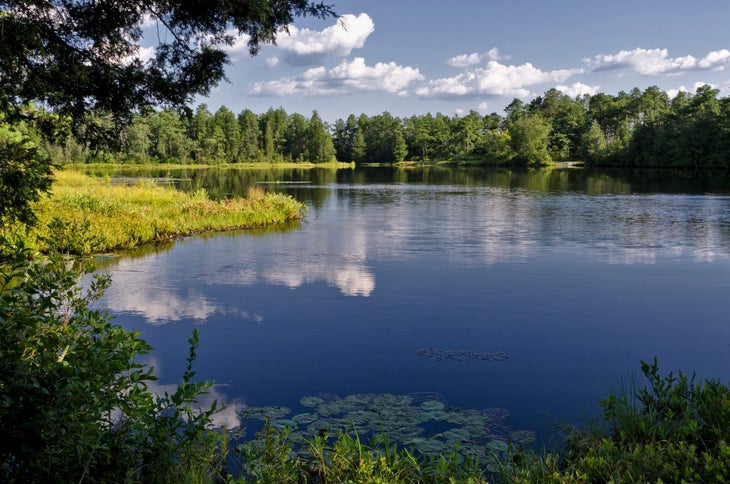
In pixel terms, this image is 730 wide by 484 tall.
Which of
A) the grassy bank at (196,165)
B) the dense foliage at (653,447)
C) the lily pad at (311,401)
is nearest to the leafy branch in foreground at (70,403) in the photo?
the lily pad at (311,401)

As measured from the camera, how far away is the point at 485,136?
152m

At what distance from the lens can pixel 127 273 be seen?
18469 millimetres

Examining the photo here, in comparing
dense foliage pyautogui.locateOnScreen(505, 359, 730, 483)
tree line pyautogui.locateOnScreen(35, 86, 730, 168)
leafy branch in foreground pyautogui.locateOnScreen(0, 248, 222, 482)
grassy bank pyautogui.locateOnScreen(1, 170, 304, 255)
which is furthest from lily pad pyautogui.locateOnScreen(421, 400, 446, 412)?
tree line pyautogui.locateOnScreen(35, 86, 730, 168)

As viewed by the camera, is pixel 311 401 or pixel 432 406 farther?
pixel 311 401

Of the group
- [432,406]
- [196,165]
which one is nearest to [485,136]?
[196,165]

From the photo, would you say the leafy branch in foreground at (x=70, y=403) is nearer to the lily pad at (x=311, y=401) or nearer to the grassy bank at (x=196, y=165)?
the lily pad at (x=311, y=401)

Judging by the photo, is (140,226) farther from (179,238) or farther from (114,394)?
(114,394)

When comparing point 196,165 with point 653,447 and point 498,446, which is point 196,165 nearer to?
point 498,446

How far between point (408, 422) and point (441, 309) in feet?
21.1

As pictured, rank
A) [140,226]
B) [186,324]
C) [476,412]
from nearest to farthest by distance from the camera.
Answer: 1. [476,412]
2. [186,324]
3. [140,226]

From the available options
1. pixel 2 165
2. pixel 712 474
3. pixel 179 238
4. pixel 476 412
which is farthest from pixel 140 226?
pixel 712 474

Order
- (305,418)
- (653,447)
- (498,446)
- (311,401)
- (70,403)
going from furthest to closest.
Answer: (311,401)
(305,418)
(498,446)
(653,447)
(70,403)

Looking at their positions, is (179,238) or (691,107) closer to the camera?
(179,238)

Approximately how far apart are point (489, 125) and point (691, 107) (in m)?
69.8
